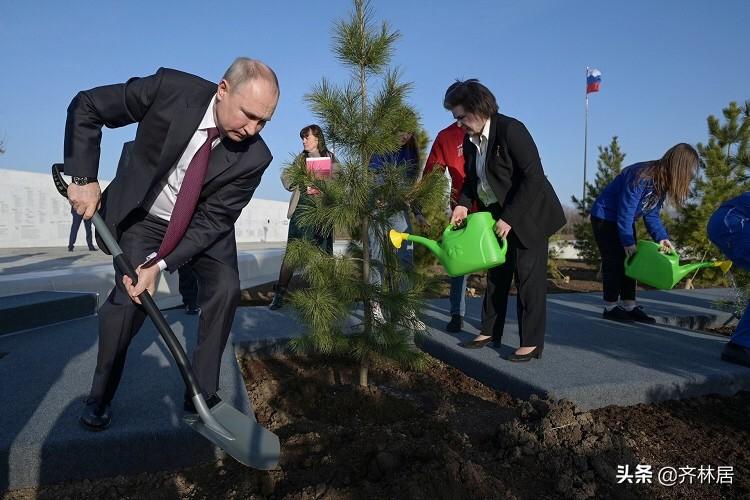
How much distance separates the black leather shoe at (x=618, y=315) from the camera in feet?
14.6

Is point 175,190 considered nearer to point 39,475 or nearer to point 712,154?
point 39,475

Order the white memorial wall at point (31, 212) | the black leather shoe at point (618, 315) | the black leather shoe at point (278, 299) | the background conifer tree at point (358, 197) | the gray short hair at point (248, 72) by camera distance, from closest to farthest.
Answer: the gray short hair at point (248, 72) → the background conifer tree at point (358, 197) → the black leather shoe at point (618, 315) → the black leather shoe at point (278, 299) → the white memorial wall at point (31, 212)

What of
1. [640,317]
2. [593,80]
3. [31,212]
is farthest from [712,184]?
[31,212]

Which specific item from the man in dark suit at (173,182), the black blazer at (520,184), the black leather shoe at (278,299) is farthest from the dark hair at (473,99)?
the black leather shoe at (278,299)

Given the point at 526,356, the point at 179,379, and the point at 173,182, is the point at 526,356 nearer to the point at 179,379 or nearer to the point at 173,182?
the point at 179,379

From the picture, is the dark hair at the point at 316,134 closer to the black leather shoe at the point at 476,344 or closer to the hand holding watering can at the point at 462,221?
the hand holding watering can at the point at 462,221

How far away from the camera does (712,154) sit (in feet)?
28.8

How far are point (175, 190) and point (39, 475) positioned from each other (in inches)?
47.3

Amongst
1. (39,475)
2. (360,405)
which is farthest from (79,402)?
(360,405)

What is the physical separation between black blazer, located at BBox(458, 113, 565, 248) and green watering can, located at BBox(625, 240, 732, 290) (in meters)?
1.29

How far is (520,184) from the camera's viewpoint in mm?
3064

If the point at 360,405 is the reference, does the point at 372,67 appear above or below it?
above

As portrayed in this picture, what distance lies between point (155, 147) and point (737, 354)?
3238 mm

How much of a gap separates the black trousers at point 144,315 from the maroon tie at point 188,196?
171 mm
